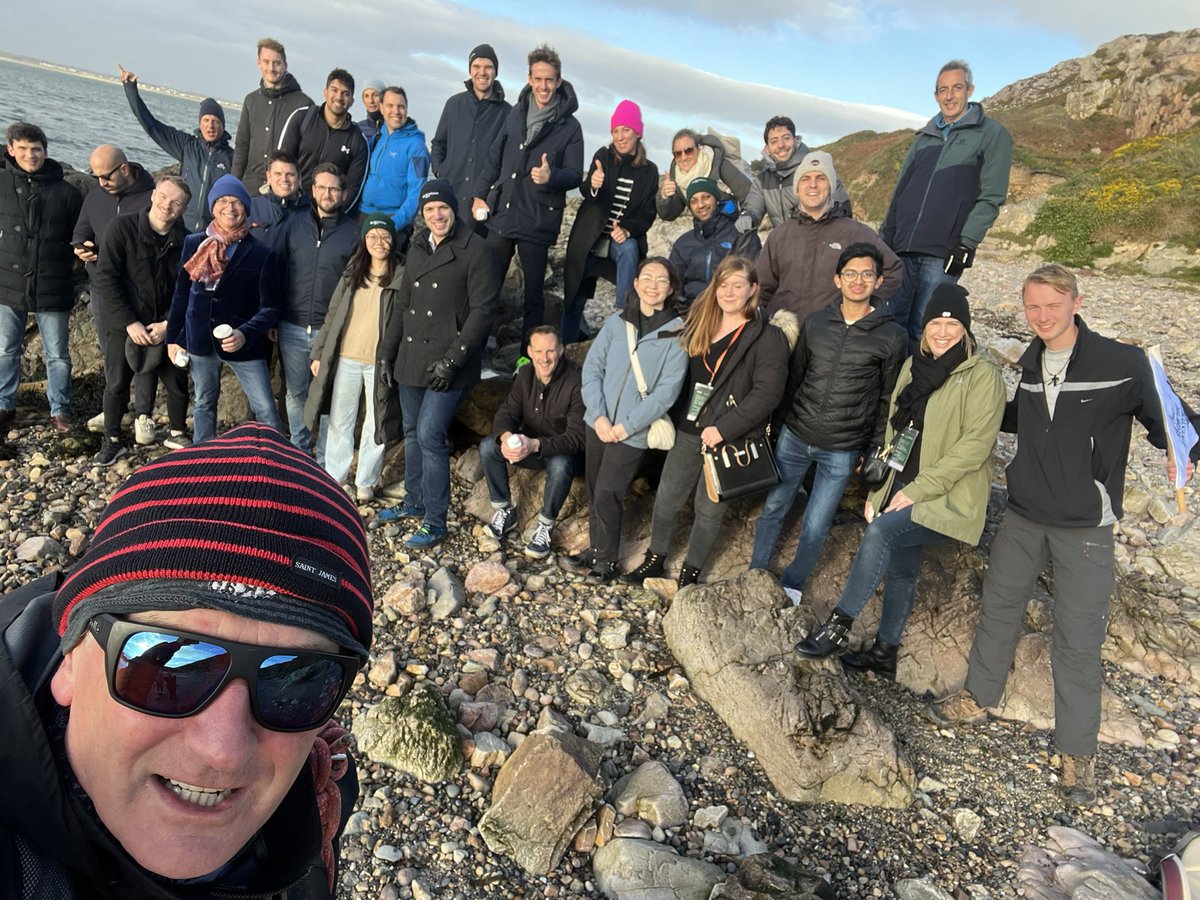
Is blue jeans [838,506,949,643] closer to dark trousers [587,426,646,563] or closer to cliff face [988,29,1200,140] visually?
dark trousers [587,426,646,563]

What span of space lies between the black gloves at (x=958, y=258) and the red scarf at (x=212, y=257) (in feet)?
22.6

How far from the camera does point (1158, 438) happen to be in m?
4.73

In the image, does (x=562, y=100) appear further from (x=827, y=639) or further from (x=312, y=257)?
(x=827, y=639)

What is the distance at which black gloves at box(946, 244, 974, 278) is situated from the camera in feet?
22.5

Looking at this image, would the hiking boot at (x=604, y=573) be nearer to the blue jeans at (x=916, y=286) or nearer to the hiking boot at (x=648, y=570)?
the hiking boot at (x=648, y=570)

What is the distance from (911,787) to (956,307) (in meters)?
3.38

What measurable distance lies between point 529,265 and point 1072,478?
5854 millimetres

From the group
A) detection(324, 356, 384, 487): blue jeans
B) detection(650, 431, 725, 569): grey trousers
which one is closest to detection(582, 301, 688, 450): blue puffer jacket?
detection(650, 431, 725, 569): grey trousers

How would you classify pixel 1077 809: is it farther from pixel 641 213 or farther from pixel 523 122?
pixel 523 122

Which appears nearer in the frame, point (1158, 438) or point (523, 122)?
point (1158, 438)

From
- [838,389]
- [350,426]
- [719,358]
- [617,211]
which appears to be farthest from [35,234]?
[838,389]

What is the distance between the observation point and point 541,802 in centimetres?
434

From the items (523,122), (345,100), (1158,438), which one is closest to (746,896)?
(1158,438)

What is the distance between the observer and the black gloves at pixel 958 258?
6863mm
